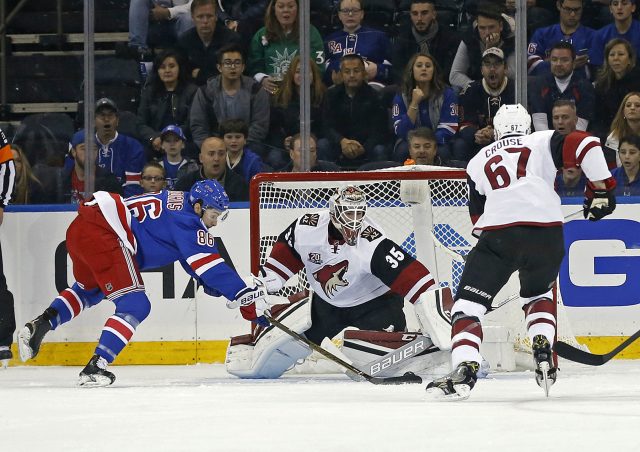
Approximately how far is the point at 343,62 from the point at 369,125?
14.2 inches

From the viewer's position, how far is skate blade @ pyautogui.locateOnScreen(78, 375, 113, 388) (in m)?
A: 5.51

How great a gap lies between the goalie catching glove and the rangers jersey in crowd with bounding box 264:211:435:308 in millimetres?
232

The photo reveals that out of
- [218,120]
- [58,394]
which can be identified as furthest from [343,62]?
[58,394]

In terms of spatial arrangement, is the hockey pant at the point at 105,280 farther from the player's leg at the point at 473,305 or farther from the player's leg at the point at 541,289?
the player's leg at the point at 541,289

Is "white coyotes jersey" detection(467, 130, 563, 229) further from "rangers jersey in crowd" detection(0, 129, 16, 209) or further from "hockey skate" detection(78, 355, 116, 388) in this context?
"rangers jersey in crowd" detection(0, 129, 16, 209)

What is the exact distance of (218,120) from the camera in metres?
6.81

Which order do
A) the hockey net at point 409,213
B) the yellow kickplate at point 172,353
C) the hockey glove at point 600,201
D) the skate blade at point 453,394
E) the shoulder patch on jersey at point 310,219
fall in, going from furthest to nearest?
the yellow kickplate at point 172,353 → the hockey net at point 409,213 → the shoulder patch on jersey at point 310,219 → the hockey glove at point 600,201 → the skate blade at point 453,394

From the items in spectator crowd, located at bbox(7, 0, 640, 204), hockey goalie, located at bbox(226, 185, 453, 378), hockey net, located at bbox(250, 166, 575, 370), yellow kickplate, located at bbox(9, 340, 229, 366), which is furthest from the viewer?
yellow kickplate, located at bbox(9, 340, 229, 366)

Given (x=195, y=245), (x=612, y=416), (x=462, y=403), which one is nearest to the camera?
(x=612, y=416)

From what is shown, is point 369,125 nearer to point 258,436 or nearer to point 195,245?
point 195,245

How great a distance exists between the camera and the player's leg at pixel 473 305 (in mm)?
4477

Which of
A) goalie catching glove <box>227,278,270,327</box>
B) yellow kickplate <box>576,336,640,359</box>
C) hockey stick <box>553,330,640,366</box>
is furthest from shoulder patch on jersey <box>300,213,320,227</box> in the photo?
yellow kickplate <box>576,336,640,359</box>

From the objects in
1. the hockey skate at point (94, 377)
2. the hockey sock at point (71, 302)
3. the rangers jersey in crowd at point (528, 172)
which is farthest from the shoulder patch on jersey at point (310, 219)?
the rangers jersey in crowd at point (528, 172)

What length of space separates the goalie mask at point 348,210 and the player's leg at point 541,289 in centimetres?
103
